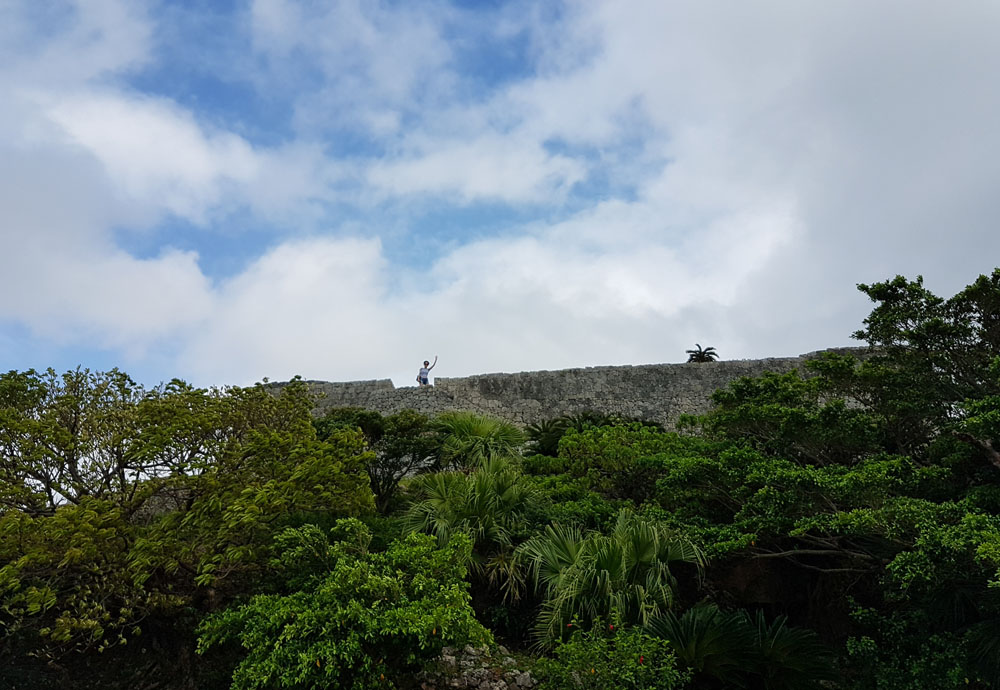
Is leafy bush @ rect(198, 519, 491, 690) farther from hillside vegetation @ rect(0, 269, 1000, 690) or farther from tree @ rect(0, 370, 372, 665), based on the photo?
tree @ rect(0, 370, 372, 665)

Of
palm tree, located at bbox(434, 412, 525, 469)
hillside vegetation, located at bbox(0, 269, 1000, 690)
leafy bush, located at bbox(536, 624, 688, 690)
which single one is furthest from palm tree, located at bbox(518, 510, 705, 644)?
palm tree, located at bbox(434, 412, 525, 469)

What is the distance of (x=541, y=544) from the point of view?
712 cm

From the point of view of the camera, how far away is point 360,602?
17.4 feet

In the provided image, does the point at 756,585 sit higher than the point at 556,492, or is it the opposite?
the point at 556,492

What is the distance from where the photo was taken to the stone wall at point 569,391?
1476cm

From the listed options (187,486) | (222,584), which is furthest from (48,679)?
(187,486)

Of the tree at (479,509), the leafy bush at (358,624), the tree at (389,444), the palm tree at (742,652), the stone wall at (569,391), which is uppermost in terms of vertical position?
the stone wall at (569,391)

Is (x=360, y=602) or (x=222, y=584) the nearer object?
(x=360, y=602)

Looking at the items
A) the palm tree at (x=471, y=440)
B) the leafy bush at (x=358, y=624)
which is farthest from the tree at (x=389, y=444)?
the leafy bush at (x=358, y=624)

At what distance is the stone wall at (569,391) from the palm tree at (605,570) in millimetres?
7518

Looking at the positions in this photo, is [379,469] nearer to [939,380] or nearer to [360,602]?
[360,602]

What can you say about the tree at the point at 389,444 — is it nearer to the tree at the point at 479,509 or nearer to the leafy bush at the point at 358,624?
the tree at the point at 479,509

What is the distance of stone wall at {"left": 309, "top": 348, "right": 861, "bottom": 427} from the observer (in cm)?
1476

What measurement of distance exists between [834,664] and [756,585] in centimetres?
111
